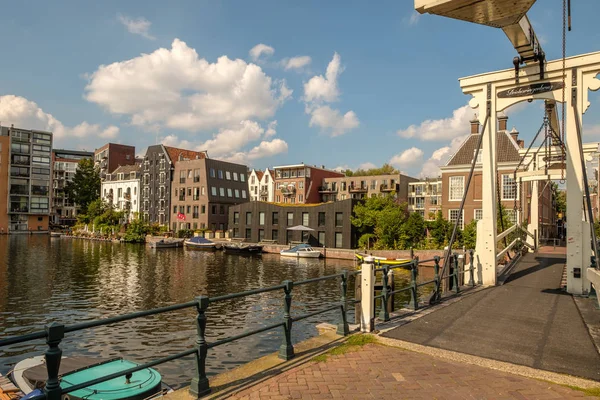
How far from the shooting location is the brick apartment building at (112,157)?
107 m

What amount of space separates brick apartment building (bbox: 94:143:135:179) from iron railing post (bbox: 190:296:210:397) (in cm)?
11053

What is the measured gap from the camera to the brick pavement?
4.97 meters

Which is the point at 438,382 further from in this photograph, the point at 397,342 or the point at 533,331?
the point at 533,331

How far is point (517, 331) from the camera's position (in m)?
7.53

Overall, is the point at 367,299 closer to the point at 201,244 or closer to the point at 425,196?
the point at 201,244

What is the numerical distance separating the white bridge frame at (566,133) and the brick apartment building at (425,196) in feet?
183

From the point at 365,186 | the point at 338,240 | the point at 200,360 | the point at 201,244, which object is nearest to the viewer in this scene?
the point at 200,360

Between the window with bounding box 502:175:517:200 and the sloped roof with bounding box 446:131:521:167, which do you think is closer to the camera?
the window with bounding box 502:175:517:200

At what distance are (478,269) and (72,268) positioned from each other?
3301cm

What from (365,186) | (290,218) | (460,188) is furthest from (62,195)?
(460,188)

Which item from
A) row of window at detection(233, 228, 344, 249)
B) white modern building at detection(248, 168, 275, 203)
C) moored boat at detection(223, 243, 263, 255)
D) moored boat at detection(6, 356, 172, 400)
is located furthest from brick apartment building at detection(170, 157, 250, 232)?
moored boat at detection(6, 356, 172, 400)

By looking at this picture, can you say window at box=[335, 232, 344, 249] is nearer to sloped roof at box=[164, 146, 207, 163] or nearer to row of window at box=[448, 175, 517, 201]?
row of window at box=[448, 175, 517, 201]

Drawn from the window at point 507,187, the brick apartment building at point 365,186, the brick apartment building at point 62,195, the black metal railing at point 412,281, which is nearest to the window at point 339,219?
the brick apartment building at point 365,186

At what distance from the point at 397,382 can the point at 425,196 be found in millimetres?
68393
